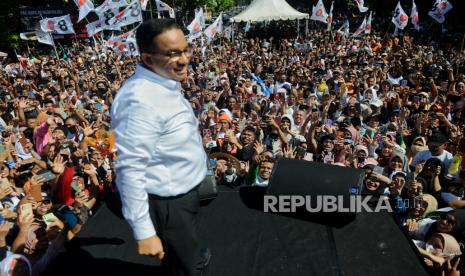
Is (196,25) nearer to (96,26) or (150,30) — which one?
(96,26)

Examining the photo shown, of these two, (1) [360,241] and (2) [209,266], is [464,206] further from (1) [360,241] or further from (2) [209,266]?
(2) [209,266]

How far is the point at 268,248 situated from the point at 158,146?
1.31 metres

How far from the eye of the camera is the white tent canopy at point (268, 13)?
20.4m

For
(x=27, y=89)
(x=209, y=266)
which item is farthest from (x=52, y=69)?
(x=209, y=266)

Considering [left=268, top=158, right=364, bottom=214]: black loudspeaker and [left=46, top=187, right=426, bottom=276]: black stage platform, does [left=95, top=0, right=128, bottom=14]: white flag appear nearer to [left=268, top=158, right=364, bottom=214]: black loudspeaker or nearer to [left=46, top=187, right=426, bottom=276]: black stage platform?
[left=46, top=187, right=426, bottom=276]: black stage platform

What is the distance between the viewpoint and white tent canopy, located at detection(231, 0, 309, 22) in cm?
2039

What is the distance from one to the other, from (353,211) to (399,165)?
246 cm

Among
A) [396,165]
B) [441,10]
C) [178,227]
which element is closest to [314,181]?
[178,227]

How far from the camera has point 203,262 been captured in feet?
7.21

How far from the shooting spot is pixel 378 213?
296 cm

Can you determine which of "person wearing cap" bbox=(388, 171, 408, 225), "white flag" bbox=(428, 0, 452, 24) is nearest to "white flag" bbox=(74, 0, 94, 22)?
"person wearing cap" bbox=(388, 171, 408, 225)

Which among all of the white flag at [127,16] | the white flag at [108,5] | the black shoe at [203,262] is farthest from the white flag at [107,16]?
the black shoe at [203,262]

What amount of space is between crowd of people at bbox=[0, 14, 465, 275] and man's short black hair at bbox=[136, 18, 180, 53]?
7.12 feet

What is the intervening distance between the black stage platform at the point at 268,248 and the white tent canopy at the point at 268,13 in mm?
18975
